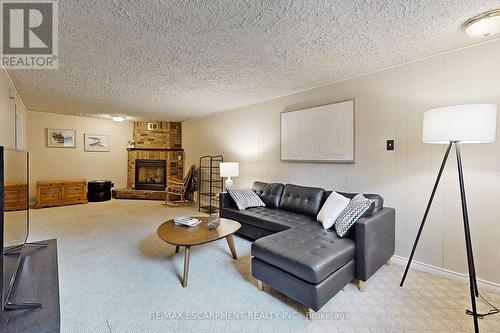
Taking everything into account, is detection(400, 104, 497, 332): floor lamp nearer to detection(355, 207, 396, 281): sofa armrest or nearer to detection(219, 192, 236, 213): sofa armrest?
detection(355, 207, 396, 281): sofa armrest

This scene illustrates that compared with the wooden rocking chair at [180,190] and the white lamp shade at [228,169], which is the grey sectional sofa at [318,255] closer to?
the white lamp shade at [228,169]

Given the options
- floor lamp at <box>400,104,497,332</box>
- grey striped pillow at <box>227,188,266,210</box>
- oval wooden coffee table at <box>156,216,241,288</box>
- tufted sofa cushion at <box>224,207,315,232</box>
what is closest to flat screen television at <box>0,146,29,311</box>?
oval wooden coffee table at <box>156,216,241,288</box>

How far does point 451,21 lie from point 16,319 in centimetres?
313

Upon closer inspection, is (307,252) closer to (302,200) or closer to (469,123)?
(302,200)

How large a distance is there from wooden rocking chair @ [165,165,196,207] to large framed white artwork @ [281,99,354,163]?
2.90 metres

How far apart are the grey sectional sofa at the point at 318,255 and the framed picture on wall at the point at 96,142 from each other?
5.78m

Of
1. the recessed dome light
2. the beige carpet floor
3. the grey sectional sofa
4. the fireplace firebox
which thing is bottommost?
the beige carpet floor

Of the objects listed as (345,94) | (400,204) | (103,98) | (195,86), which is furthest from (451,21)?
(103,98)

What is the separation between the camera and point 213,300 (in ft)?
6.51

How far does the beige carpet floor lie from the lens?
5.56ft

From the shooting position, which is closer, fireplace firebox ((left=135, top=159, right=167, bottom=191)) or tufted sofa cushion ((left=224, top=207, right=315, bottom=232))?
tufted sofa cushion ((left=224, top=207, right=315, bottom=232))

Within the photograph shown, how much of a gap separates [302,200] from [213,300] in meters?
1.78

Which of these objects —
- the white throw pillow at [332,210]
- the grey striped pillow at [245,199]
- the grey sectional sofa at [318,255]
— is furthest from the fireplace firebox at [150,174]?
the white throw pillow at [332,210]

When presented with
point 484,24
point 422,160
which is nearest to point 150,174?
point 422,160
